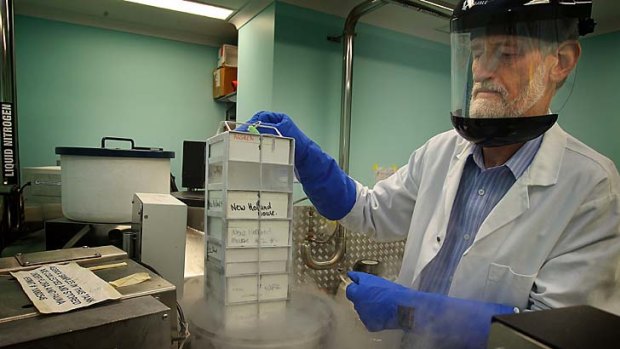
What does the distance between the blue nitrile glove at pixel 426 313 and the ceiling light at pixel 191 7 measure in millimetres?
2192

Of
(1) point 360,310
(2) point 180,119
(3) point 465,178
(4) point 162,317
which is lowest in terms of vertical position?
(1) point 360,310

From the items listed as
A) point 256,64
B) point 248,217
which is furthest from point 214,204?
point 256,64

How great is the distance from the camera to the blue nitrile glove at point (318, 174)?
3.41 feet

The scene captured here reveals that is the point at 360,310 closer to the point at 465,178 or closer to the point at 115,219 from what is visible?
the point at 465,178

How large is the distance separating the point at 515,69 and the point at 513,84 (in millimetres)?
32

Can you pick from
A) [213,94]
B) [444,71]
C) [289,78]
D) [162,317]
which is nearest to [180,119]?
[213,94]

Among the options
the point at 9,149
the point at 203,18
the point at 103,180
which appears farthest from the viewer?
the point at 203,18

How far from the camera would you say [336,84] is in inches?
91.7

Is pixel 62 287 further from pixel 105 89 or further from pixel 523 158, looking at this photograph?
pixel 105 89

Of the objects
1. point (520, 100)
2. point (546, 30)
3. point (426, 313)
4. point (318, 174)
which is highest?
point (546, 30)

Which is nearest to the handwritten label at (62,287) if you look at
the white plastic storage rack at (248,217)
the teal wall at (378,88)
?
the white plastic storage rack at (248,217)

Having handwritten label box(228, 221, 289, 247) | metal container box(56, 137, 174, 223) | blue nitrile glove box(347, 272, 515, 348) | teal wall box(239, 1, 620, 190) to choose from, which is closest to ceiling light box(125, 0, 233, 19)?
teal wall box(239, 1, 620, 190)

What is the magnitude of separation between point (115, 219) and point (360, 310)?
0.74 m

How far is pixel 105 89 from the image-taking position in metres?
3.09
